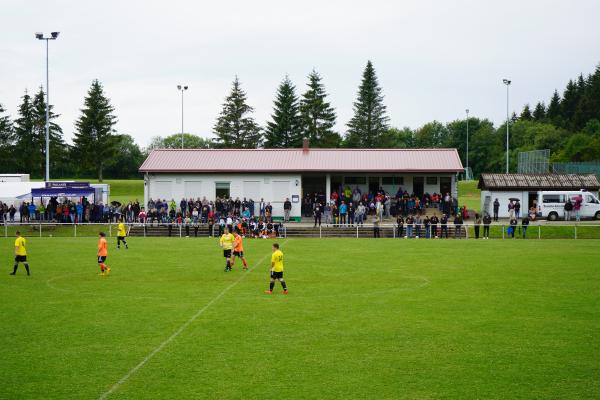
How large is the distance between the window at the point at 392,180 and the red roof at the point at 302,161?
1230 mm

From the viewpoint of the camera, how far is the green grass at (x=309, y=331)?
35.6 feet

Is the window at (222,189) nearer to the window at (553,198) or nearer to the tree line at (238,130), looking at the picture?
the window at (553,198)

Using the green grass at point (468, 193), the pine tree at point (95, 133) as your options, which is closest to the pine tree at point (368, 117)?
the green grass at point (468, 193)

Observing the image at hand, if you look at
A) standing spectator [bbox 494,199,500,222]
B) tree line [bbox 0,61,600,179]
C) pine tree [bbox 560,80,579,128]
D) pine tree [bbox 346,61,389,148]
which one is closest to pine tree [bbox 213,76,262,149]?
tree line [bbox 0,61,600,179]

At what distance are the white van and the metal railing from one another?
4.77m

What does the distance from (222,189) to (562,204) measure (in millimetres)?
26079

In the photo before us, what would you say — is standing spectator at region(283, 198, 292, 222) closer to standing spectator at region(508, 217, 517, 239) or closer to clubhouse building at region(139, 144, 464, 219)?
clubhouse building at region(139, 144, 464, 219)

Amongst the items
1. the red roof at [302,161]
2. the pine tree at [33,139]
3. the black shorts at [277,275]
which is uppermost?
the pine tree at [33,139]

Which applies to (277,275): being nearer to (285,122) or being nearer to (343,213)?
(343,213)

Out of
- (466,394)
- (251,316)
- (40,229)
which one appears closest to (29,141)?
(40,229)

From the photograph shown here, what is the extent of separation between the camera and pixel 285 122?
87.7m

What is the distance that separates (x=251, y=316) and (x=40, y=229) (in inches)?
1210

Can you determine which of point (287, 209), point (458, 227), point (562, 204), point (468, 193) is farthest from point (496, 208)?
point (468, 193)

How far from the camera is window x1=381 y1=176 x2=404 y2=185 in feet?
173
